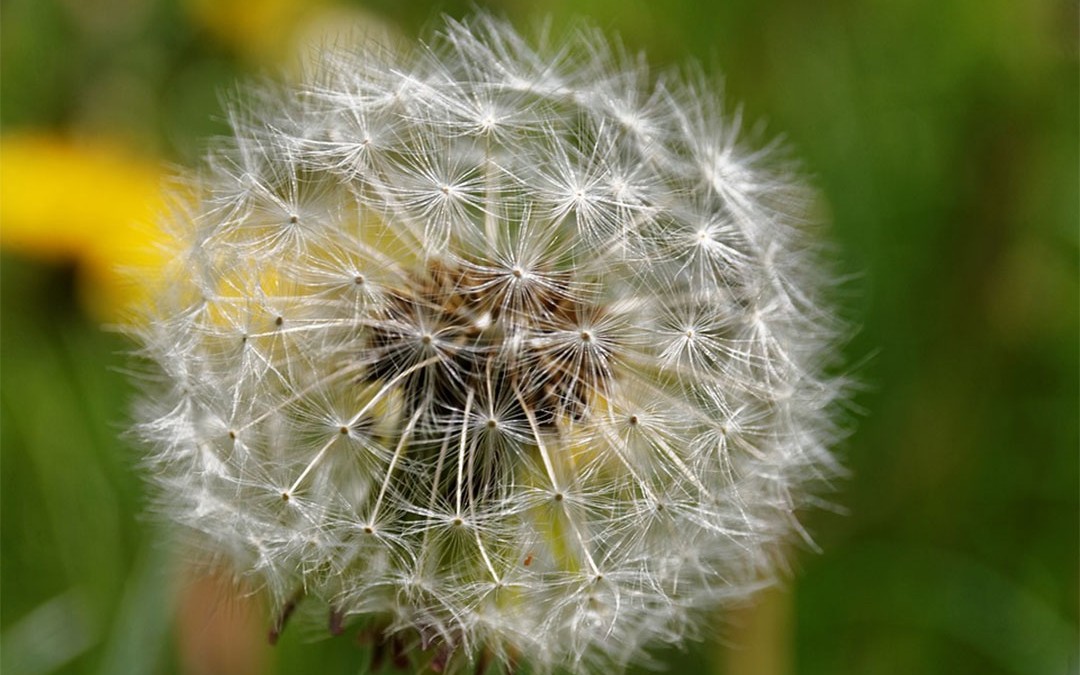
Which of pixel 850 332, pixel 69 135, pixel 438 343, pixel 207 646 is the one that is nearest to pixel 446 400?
pixel 438 343

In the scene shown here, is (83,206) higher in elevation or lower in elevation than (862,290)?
higher

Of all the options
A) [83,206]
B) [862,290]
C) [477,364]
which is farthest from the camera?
[862,290]

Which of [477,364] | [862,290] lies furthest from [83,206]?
[862,290]

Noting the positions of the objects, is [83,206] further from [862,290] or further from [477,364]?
[862,290]

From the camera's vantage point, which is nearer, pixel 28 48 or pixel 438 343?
pixel 438 343

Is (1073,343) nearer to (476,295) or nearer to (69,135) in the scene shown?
(476,295)

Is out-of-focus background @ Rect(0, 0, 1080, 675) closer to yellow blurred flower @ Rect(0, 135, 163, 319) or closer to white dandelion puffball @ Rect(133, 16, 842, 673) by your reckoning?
yellow blurred flower @ Rect(0, 135, 163, 319)
